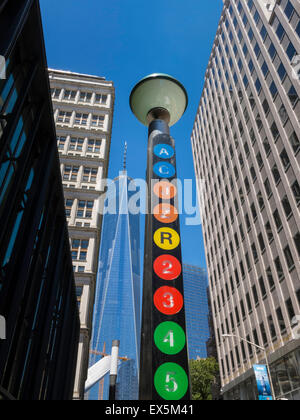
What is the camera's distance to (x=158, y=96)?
10.5 m

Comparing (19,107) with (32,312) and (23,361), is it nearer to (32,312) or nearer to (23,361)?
(32,312)

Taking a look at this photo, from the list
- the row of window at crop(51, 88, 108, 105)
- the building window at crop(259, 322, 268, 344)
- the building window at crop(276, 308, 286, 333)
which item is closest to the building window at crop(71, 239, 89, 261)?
the building window at crop(259, 322, 268, 344)

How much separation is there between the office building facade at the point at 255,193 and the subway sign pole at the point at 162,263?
949 inches

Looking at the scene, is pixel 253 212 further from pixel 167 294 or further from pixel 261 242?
pixel 167 294

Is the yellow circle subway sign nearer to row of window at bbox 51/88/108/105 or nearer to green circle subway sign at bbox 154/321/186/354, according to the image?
green circle subway sign at bbox 154/321/186/354

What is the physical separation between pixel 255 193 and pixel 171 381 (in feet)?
119

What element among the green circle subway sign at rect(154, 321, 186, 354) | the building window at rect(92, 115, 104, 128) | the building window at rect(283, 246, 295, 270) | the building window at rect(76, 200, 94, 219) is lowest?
the green circle subway sign at rect(154, 321, 186, 354)

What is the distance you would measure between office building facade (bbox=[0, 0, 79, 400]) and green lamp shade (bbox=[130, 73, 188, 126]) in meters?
3.12

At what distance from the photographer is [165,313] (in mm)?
6109

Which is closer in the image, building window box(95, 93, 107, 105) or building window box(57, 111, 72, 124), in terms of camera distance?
building window box(57, 111, 72, 124)

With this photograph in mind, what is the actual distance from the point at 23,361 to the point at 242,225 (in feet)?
117

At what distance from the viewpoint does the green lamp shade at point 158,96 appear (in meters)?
10.3

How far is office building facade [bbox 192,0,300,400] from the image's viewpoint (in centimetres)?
3109
